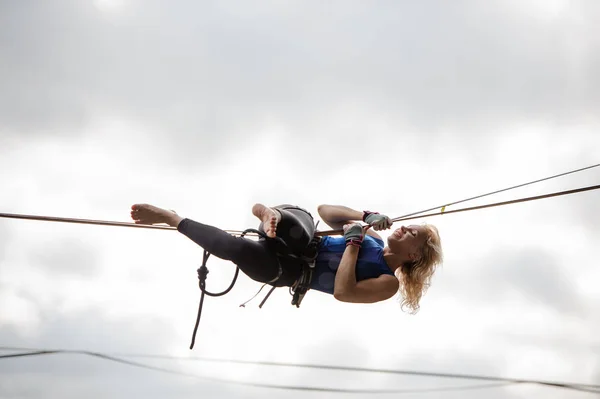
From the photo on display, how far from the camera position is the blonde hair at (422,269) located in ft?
14.9

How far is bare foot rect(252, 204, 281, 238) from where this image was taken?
3.66 meters

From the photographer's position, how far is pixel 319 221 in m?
4.55

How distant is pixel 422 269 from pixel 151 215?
2.24 metres

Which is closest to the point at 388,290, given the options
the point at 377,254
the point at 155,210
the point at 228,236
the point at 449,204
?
the point at 377,254

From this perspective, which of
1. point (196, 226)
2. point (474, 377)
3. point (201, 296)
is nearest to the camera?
point (196, 226)

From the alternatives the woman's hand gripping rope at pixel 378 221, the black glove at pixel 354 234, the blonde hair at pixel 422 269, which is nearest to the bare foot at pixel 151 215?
the black glove at pixel 354 234

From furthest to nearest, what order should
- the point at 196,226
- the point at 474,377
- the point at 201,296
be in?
the point at 474,377 → the point at 201,296 → the point at 196,226

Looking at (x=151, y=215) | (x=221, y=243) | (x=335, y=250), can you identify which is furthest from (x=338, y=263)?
(x=151, y=215)

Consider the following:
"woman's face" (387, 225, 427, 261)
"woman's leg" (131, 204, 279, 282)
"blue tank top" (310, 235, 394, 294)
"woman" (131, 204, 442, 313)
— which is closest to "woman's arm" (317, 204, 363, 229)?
"woman" (131, 204, 442, 313)

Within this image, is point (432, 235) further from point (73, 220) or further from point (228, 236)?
point (73, 220)

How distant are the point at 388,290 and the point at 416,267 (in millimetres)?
554

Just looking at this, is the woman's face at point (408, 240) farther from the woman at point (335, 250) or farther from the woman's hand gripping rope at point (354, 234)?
the woman's hand gripping rope at point (354, 234)

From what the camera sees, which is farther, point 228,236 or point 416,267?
point 416,267

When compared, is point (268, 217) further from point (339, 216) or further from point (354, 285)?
point (339, 216)
